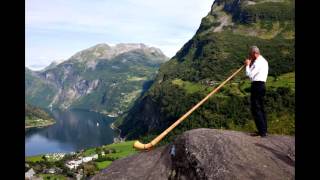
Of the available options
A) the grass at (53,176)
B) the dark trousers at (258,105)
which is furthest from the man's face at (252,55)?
the grass at (53,176)

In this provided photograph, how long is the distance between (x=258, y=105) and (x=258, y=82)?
0.76 m

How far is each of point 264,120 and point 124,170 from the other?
4.80 meters

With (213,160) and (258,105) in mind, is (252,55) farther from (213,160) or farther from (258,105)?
(213,160)

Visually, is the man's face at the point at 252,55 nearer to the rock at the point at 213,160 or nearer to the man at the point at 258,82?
the man at the point at 258,82

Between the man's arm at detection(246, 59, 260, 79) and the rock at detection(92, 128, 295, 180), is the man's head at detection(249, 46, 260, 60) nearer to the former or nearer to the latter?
the man's arm at detection(246, 59, 260, 79)

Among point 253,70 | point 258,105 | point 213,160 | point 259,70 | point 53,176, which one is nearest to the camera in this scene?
point 213,160

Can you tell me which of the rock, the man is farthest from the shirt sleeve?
the rock

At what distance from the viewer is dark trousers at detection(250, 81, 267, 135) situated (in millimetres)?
13430

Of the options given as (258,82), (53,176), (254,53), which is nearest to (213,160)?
(258,82)

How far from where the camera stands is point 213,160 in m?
11.2

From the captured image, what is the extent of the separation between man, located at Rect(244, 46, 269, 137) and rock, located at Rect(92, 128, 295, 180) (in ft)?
1.93
